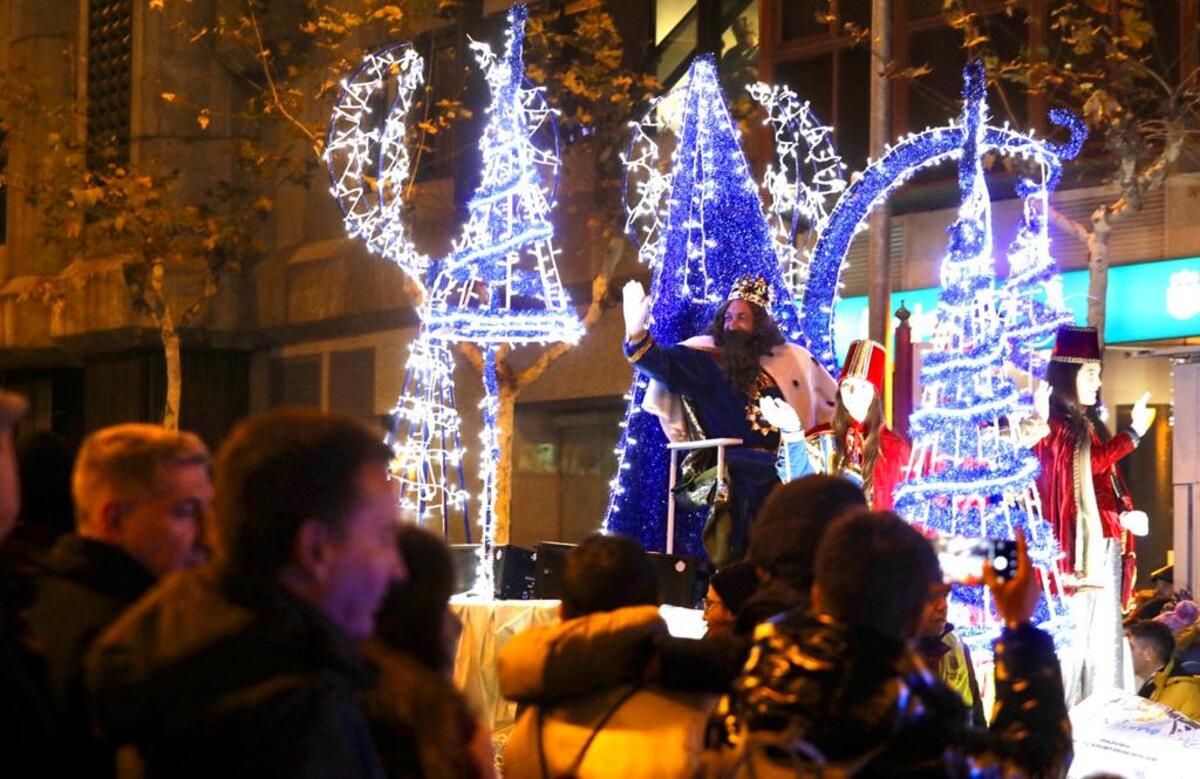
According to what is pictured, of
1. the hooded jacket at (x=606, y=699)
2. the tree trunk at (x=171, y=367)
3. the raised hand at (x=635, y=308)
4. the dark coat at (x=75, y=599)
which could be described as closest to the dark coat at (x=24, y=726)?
the dark coat at (x=75, y=599)

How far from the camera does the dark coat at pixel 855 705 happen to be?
123 inches

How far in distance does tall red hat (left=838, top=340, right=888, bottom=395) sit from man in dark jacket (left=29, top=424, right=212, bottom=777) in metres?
7.29

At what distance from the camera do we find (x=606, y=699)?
4.15 m

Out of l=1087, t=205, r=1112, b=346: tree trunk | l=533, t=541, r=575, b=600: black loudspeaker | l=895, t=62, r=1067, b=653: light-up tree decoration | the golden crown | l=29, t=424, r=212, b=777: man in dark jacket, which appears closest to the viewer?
l=29, t=424, r=212, b=777: man in dark jacket

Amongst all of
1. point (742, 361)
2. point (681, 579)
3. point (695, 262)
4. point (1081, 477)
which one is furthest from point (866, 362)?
point (681, 579)

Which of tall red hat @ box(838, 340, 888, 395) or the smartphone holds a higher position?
tall red hat @ box(838, 340, 888, 395)

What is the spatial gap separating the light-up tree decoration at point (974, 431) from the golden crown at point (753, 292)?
3.79 feet

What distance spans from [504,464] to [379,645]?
14327 mm

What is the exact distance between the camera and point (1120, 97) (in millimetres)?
14625

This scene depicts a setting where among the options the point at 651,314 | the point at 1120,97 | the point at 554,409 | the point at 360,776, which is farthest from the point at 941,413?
the point at 554,409

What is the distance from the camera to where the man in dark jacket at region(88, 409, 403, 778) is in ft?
8.45

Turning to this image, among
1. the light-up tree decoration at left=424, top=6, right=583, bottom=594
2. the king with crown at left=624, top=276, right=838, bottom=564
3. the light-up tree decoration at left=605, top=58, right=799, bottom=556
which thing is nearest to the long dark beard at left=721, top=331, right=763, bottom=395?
the king with crown at left=624, top=276, right=838, bottom=564

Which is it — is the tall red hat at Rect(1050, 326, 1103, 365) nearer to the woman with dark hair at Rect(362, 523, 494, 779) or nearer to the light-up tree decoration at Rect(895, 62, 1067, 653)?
the light-up tree decoration at Rect(895, 62, 1067, 653)

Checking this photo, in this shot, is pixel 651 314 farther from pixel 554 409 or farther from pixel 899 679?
pixel 554 409
